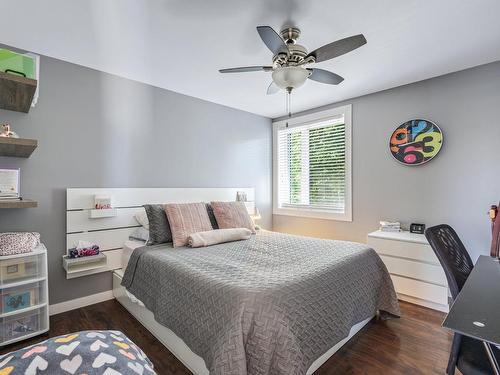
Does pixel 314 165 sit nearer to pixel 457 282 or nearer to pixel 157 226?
pixel 157 226

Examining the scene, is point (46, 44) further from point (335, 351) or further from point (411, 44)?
point (335, 351)

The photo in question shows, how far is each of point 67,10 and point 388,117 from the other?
329 centimetres

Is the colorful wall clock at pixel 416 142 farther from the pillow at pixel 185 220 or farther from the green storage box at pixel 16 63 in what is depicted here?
the green storage box at pixel 16 63

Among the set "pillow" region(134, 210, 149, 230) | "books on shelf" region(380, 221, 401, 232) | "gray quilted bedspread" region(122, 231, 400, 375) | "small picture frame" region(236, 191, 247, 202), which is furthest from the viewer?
"small picture frame" region(236, 191, 247, 202)

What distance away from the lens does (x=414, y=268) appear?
2641 mm

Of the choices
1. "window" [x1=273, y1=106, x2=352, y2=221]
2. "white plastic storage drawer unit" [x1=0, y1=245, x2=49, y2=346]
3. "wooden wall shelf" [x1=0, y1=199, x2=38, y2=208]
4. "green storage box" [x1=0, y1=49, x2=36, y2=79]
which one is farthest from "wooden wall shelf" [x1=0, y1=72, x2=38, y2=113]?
"window" [x1=273, y1=106, x2=352, y2=221]

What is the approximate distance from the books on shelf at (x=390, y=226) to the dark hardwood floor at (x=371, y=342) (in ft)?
2.71

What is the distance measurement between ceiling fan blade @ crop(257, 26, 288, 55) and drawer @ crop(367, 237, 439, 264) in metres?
2.21

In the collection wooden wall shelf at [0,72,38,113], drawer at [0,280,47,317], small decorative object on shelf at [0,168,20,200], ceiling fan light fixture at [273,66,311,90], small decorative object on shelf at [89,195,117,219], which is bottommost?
drawer at [0,280,47,317]

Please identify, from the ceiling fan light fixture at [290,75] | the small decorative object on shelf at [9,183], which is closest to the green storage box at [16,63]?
the small decorative object on shelf at [9,183]

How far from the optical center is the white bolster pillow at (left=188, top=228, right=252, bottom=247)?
243cm

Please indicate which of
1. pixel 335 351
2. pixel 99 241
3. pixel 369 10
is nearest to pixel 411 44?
pixel 369 10

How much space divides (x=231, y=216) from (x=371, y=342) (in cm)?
172

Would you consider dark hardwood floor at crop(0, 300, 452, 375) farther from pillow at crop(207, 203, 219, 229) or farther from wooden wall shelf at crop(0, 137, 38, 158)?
wooden wall shelf at crop(0, 137, 38, 158)
